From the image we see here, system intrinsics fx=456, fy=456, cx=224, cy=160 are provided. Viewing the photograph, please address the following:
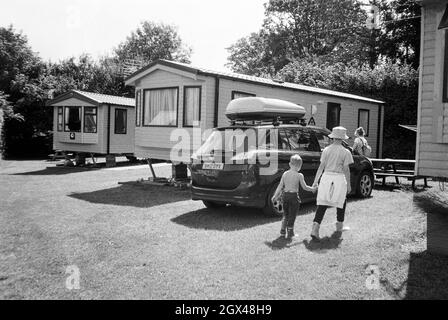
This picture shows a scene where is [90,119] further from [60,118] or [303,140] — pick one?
[303,140]

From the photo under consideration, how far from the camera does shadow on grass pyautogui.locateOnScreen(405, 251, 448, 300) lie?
445 cm

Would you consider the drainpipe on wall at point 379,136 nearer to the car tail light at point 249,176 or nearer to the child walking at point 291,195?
the car tail light at point 249,176

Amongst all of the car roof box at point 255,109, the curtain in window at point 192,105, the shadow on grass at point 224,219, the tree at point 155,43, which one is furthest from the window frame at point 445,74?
the tree at point 155,43

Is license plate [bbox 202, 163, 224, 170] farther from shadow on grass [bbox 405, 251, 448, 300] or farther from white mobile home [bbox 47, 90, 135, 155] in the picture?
white mobile home [bbox 47, 90, 135, 155]

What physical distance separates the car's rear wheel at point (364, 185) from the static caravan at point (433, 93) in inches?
121

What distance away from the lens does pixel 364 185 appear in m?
10.4

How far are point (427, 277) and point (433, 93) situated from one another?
3.21 meters

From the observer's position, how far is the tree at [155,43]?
61250 millimetres

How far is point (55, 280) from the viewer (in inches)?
196

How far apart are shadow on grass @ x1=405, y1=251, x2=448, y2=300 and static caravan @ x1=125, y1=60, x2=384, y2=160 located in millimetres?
8150

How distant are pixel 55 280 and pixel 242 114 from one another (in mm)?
6571

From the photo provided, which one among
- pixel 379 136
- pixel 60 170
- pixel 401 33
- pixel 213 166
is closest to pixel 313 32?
pixel 401 33

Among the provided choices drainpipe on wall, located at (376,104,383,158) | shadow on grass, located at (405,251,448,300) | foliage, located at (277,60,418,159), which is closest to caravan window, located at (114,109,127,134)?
drainpipe on wall, located at (376,104,383,158)
